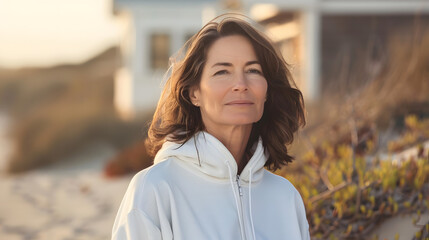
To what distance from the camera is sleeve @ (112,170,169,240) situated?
2.05 meters

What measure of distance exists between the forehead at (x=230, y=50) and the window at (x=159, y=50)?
14962 mm

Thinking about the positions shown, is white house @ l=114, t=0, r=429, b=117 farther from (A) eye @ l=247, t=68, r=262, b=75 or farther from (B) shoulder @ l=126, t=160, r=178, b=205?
(B) shoulder @ l=126, t=160, r=178, b=205

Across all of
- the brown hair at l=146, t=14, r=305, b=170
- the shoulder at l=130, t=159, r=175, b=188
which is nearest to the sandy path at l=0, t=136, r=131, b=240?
the brown hair at l=146, t=14, r=305, b=170

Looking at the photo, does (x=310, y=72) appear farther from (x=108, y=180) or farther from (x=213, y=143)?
(x=213, y=143)

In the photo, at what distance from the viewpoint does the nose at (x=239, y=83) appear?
2293mm

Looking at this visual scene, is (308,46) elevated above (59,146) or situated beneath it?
elevated above

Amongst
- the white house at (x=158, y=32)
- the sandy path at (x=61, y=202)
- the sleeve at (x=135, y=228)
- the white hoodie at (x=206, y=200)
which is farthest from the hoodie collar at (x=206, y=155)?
the white house at (x=158, y=32)

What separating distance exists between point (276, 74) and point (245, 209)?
591 mm

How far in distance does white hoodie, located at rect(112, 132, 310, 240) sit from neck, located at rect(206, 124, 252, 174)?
0.06 m

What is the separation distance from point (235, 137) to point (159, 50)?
15082 mm

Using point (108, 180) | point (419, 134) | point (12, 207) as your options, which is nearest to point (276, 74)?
point (419, 134)

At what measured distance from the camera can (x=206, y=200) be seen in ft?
7.41

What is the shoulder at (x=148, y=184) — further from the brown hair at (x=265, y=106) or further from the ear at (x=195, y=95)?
the ear at (x=195, y=95)

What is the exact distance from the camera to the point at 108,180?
390 inches
